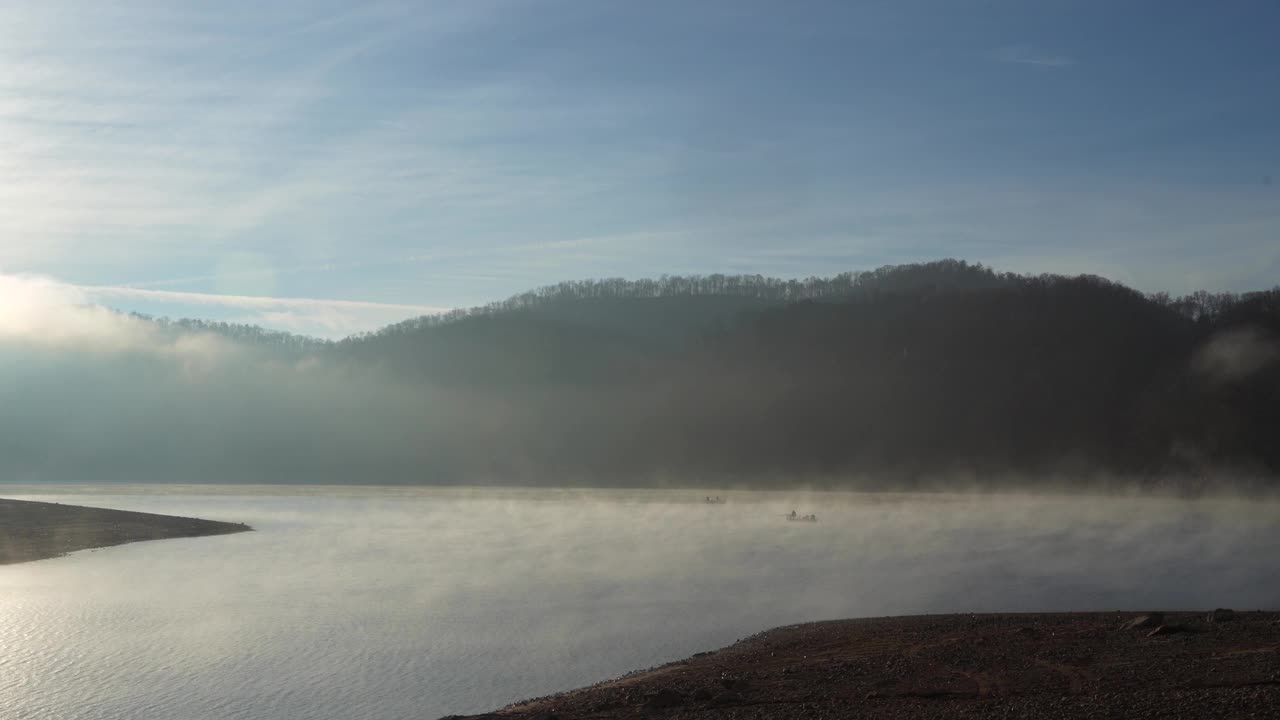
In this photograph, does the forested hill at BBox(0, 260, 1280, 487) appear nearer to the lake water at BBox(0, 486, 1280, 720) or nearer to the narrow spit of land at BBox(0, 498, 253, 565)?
the lake water at BBox(0, 486, 1280, 720)

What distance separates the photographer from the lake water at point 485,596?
20.4 m

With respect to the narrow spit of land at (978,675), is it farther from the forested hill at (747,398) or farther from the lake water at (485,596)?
the forested hill at (747,398)

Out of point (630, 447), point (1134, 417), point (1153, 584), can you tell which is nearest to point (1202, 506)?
point (1134, 417)

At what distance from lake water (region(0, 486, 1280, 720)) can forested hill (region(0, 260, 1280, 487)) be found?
58778 millimetres

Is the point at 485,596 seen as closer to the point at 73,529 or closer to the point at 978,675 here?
the point at 978,675

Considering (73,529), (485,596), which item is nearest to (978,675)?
(485,596)

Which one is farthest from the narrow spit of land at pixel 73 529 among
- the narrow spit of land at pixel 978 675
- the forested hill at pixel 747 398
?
the forested hill at pixel 747 398

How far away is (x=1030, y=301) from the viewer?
474ft

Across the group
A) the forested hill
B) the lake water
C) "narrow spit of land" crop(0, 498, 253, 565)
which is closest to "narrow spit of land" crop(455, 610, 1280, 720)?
the lake water

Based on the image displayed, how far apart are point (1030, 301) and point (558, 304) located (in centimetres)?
8564

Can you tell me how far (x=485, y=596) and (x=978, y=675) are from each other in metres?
18.5

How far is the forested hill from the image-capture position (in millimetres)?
121875

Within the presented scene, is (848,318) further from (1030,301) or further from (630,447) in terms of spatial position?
(630,447)

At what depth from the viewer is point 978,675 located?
17047mm
